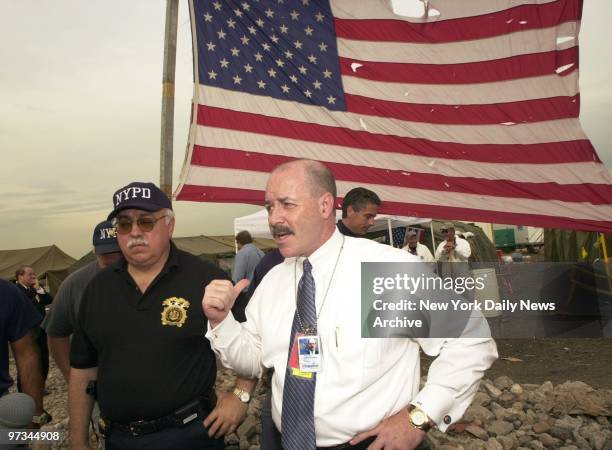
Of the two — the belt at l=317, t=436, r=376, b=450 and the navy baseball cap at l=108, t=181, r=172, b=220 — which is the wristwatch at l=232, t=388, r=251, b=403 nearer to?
the belt at l=317, t=436, r=376, b=450

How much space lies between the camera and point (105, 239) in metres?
4.01

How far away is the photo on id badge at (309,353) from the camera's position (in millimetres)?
1923

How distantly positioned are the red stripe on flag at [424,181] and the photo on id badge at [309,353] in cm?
297

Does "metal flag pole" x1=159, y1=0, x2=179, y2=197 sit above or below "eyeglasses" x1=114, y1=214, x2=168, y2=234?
above

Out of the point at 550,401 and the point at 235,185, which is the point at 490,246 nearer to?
the point at 550,401

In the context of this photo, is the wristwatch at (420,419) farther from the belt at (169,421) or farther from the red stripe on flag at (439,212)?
the red stripe on flag at (439,212)

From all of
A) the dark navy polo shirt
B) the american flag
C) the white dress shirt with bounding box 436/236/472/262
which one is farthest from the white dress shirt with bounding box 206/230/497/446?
the white dress shirt with bounding box 436/236/472/262

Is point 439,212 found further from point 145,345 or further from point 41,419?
point 41,419

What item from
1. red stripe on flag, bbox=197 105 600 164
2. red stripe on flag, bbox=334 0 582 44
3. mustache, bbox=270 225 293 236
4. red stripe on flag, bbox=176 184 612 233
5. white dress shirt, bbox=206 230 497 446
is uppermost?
red stripe on flag, bbox=334 0 582 44

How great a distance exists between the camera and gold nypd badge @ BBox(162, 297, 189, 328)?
251 centimetres

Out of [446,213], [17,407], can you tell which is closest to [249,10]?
[446,213]

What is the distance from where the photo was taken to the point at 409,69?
5.14 m

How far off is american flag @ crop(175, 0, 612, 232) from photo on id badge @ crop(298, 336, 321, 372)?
2957 mm

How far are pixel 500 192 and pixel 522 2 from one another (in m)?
1.93
